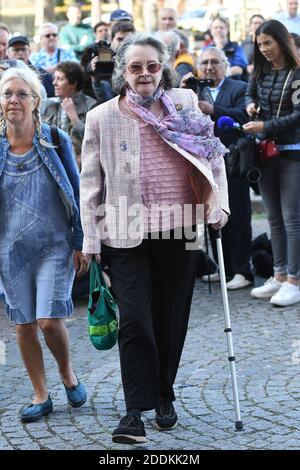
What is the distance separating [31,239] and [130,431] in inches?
49.5

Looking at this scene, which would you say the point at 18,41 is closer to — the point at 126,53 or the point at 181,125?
the point at 126,53

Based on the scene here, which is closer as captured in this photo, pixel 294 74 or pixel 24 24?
pixel 294 74

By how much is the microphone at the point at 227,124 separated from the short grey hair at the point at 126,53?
3.04m

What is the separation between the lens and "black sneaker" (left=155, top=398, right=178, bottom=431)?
569cm

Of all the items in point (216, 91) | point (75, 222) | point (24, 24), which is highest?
point (24, 24)

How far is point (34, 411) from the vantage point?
5984mm

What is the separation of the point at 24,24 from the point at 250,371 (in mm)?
20688

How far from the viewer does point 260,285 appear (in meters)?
9.74

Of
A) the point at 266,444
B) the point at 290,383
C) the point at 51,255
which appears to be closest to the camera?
the point at 266,444

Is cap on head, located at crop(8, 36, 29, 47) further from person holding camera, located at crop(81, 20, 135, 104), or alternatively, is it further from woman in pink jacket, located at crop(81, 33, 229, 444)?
woman in pink jacket, located at crop(81, 33, 229, 444)

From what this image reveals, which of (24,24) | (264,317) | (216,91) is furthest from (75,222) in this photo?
(24,24)

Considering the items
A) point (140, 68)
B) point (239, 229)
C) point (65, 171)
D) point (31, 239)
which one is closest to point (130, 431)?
point (31, 239)

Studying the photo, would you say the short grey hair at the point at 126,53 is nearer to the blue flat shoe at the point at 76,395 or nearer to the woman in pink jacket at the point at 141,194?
the woman in pink jacket at the point at 141,194

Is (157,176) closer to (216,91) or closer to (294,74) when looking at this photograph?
(294,74)
